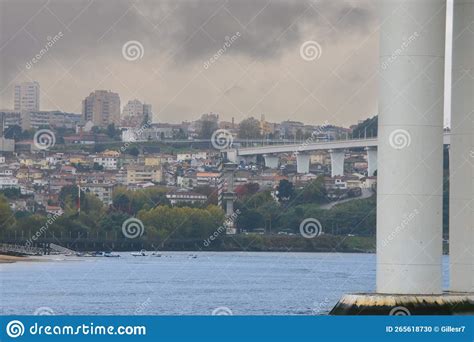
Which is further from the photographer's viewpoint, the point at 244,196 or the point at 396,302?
the point at 244,196

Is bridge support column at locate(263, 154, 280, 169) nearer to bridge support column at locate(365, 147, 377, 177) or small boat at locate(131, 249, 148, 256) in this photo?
small boat at locate(131, 249, 148, 256)

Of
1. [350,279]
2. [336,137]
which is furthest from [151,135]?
[350,279]

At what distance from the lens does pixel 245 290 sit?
79688 mm

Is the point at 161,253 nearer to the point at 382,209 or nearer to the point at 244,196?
the point at 244,196

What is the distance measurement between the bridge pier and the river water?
16949mm

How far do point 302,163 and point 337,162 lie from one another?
362cm

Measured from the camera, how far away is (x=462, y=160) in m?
44.3

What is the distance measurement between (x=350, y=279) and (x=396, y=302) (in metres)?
54.4

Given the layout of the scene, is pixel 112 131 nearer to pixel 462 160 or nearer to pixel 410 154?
pixel 462 160

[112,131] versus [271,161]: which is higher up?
[112,131]

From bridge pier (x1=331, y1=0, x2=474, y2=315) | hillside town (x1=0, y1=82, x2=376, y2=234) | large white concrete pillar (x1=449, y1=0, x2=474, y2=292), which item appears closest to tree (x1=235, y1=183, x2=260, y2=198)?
hillside town (x1=0, y1=82, x2=376, y2=234)

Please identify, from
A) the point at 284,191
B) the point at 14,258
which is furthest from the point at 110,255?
the point at 284,191

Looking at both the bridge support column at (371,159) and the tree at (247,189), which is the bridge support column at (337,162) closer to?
the bridge support column at (371,159)

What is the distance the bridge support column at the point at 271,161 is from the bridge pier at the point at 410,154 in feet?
349
